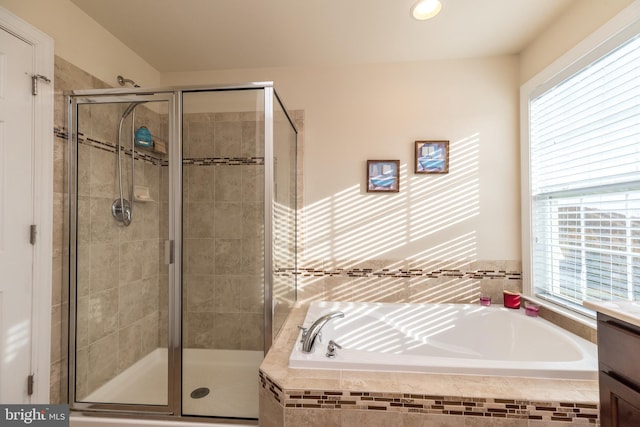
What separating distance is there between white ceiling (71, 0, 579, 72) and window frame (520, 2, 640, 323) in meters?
0.30

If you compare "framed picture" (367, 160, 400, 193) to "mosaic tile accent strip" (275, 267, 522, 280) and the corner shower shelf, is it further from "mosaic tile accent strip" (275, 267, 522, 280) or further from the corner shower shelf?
the corner shower shelf

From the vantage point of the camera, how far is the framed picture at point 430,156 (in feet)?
7.60

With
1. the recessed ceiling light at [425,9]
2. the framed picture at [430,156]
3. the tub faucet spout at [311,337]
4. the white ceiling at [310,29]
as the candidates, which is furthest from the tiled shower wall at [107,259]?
the framed picture at [430,156]

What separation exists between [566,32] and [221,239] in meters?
2.37

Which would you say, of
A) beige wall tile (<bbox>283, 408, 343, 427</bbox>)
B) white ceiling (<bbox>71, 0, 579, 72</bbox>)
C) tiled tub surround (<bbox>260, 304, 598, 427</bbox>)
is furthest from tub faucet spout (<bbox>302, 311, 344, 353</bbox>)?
white ceiling (<bbox>71, 0, 579, 72</bbox>)

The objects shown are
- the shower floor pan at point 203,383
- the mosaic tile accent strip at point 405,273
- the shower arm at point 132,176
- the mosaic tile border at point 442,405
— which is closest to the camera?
the mosaic tile border at point 442,405

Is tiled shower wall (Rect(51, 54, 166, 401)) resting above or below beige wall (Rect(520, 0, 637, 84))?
below

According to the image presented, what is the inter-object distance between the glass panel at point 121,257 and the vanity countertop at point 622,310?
1.88 m

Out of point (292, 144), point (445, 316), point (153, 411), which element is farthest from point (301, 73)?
point (153, 411)

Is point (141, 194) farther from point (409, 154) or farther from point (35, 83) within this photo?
point (409, 154)

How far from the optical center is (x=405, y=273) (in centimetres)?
235

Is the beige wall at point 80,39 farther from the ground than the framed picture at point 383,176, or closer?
farther from the ground

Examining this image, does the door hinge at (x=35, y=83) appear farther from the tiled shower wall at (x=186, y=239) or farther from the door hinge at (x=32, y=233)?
the door hinge at (x=32, y=233)

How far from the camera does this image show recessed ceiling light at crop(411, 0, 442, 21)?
5.49 feet
